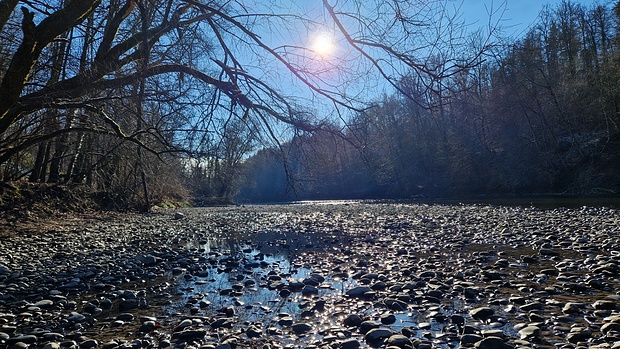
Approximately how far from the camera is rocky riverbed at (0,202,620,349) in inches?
118

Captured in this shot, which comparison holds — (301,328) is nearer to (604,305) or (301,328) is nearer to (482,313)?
(482,313)

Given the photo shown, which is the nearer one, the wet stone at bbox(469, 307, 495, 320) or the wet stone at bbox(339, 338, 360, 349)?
the wet stone at bbox(339, 338, 360, 349)

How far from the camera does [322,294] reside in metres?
4.33

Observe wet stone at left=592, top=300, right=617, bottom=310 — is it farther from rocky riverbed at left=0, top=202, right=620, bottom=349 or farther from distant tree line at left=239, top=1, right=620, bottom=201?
distant tree line at left=239, top=1, right=620, bottom=201

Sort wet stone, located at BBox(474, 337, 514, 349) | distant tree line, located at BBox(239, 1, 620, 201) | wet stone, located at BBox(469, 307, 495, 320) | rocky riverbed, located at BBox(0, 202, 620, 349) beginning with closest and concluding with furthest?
wet stone, located at BBox(474, 337, 514, 349) < rocky riverbed, located at BBox(0, 202, 620, 349) < wet stone, located at BBox(469, 307, 495, 320) < distant tree line, located at BBox(239, 1, 620, 201)

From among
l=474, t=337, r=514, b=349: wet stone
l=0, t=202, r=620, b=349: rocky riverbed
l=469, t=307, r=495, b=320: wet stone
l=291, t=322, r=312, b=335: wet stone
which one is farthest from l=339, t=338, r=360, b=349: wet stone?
l=469, t=307, r=495, b=320: wet stone

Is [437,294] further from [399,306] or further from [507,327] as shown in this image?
[507,327]

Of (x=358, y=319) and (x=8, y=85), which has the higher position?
(x=8, y=85)

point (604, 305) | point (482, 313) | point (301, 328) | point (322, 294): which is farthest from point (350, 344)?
point (604, 305)

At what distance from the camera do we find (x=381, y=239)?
8.62 m

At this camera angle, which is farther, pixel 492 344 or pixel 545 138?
pixel 545 138

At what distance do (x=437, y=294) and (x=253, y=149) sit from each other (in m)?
3.16

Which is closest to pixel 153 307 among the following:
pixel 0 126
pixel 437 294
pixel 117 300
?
pixel 117 300

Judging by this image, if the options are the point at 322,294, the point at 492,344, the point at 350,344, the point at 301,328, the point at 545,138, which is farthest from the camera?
the point at 545,138
